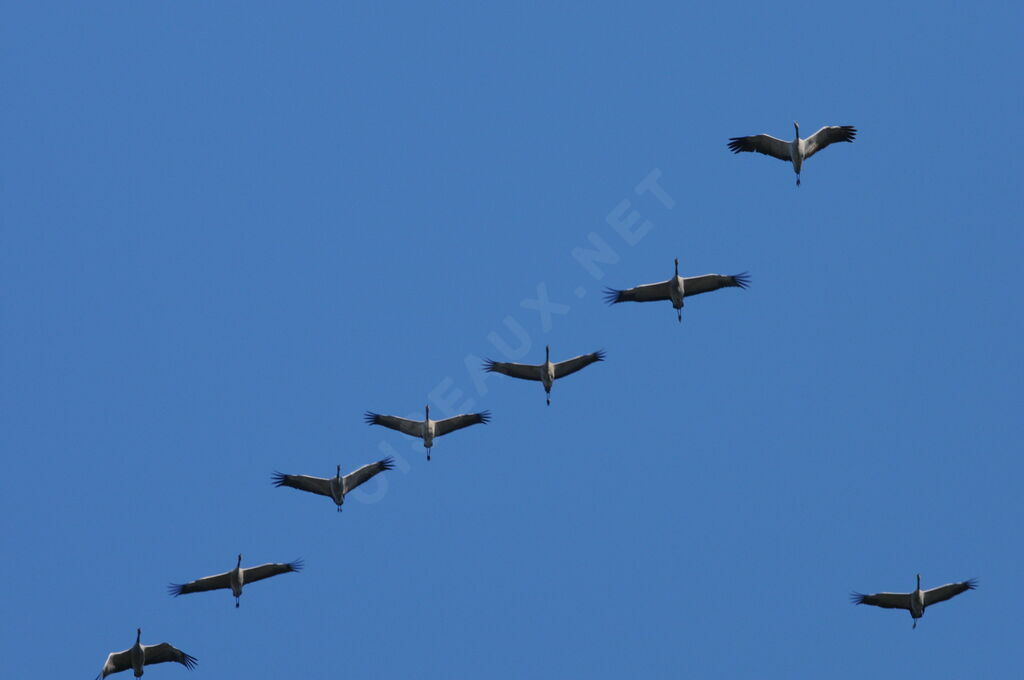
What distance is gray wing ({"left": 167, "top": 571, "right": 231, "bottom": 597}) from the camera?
40.7 m

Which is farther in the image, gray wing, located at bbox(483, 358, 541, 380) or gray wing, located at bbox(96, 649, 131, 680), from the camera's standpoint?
gray wing, located at bbox(483, 358, 541, 380)

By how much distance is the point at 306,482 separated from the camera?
1641 inches

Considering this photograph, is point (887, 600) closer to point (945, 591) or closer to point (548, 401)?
point (945, 591)

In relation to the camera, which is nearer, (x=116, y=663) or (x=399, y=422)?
(x=116, y=663)

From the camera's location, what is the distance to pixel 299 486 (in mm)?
41844

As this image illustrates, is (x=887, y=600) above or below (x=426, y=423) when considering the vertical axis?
below

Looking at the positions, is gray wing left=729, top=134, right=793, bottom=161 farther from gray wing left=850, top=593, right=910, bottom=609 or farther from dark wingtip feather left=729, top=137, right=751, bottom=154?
gray wing left=850, top=593, right=910, bottom=609

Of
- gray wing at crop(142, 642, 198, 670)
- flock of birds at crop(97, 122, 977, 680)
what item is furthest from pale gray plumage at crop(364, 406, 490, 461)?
gray wing at crop(142, 642, 198, 670)

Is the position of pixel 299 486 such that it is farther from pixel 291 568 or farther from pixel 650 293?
pixel 650 293

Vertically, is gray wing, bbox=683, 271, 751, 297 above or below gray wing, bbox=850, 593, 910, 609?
above

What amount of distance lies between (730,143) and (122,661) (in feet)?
78.6

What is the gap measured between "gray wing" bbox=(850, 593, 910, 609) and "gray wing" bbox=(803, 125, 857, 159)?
45.4ft

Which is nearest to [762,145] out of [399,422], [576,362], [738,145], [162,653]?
[738,145]

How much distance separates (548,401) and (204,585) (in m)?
12.0
